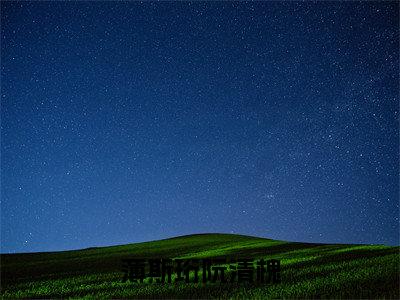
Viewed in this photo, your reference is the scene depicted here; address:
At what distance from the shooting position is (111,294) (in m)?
19.0

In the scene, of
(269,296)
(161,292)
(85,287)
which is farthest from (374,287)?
(85,287)

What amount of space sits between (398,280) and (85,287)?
13.8 m

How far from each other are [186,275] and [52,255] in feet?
111

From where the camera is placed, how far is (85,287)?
2241 cm

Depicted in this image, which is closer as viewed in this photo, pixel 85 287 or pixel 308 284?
pixel 308 284

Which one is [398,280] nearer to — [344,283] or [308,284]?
[344,283]

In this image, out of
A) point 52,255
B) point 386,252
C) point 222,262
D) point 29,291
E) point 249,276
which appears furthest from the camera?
point 52,255

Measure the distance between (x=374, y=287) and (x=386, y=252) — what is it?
522 inches

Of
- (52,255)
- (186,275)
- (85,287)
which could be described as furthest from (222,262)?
(52,255)

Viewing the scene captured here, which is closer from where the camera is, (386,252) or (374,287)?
(374,287)

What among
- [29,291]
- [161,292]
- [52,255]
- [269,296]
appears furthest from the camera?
[52,255]

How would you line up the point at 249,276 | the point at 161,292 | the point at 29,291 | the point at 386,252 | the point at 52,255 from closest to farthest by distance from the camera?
the point at 161,292, the point at 249,276, the point at 29,291, the point at 386,252, the point at 52,255

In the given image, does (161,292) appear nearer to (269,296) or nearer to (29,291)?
(269,296)

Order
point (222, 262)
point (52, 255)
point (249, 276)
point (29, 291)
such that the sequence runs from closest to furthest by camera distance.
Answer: point (249, 276)
point (29, 291)
point (222, 262)
point (52, 255)
